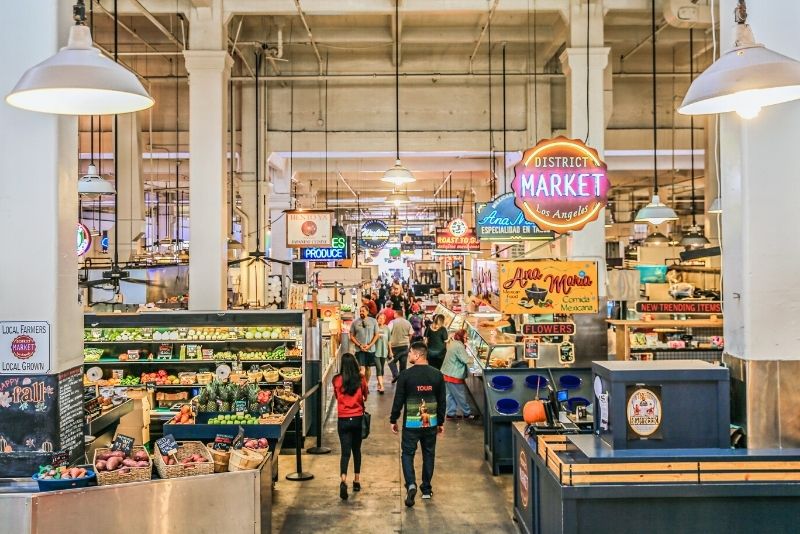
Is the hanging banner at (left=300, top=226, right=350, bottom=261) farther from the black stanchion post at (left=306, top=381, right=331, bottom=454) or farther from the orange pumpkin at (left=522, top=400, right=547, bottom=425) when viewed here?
the orange pumpkin at (left=522, top=400, right=547, bottom=425)

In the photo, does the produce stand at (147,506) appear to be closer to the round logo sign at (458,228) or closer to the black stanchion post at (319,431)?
the black stanchion post at (319,431)

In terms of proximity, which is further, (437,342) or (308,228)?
(308,228)

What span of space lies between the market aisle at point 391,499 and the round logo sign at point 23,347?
2767 mm

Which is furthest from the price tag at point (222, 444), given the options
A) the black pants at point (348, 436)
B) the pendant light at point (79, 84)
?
the pendant light at point (79, 84)

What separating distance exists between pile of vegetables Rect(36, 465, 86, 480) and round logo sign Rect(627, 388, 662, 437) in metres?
3.97

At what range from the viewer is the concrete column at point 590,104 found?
11000 mm

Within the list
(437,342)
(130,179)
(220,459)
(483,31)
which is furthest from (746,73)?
(130,179)

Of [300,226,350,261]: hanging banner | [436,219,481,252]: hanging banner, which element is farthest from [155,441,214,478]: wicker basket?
[436,219,481,252]: hanging banner

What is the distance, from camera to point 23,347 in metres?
5.22

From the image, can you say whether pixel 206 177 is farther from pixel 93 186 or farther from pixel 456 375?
pixel 456 375

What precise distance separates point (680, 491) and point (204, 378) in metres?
7.23

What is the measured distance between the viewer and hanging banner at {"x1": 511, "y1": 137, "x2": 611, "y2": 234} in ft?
25.3

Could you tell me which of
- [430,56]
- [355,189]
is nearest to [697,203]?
[355,189]

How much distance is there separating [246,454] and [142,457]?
2.68 feet
